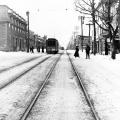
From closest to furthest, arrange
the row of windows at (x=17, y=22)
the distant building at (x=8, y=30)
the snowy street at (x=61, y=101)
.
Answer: the snowy street at (x=61, y=101)
the distant building at (x=8, y=30)
the row of windows at (x=17, y=22)

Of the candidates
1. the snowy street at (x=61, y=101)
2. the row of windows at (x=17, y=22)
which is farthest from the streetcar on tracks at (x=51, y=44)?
the snowy street at (x=61, y=101)

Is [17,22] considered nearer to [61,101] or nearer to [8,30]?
[8,30]

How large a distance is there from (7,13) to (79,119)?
68.0 meters

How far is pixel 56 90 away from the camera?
425 inches

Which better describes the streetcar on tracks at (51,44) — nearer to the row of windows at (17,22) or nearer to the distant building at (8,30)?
the distant building at (8,30)

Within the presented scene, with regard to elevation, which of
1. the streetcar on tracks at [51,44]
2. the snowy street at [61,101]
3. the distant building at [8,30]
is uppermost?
the distant building at [8,30]

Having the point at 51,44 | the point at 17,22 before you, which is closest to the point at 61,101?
the point at 51,44

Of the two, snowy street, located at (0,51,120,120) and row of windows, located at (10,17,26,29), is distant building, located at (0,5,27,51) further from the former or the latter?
snowy street, located at (0,51,120,120)

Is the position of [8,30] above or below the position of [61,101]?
above

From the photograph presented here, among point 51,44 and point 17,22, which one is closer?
point 51,44

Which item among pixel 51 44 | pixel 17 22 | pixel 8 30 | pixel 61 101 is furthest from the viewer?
pixel 17 22

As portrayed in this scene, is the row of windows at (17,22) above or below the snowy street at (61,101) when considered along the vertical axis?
above

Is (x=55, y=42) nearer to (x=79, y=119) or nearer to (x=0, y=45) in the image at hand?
(x=0, y=45)

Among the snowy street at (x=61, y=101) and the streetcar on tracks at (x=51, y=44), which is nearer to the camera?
the snowy street at (x=61, y=101)
